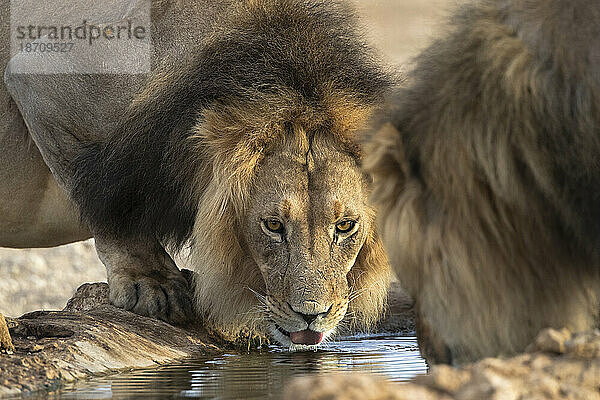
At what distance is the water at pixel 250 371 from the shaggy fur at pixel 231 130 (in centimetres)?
23

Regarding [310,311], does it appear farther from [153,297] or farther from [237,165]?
[153,297]

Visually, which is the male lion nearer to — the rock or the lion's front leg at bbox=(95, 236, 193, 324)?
the lion's front leg at bbox=(95, 236, 193, 324)

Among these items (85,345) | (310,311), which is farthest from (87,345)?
(310,311)

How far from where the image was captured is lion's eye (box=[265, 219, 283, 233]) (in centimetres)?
439

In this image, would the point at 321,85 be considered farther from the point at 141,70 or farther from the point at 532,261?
the point at 532,261

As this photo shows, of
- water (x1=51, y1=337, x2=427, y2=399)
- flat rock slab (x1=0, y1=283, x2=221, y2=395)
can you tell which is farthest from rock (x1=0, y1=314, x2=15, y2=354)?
water (x1=51, y1=337, x2=427, y2=399)

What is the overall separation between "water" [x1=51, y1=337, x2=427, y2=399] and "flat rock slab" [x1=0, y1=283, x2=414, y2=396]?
0.09 metres

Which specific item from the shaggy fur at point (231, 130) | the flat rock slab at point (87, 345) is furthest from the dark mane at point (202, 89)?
the flat rock slab at point (87, 345)

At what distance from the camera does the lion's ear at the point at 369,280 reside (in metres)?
4.80

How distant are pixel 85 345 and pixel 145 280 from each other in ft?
3.56

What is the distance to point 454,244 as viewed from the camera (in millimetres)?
2730

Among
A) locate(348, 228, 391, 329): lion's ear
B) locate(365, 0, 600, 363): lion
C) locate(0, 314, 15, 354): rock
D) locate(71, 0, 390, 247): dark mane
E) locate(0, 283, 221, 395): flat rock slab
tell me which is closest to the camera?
locate(365, 0, 600, 363): lion

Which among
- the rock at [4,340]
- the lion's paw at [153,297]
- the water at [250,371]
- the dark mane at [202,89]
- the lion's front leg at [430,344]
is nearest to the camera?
the lion's front leg at [430,344]

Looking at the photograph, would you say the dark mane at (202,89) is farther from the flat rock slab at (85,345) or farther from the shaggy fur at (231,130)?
the flat rock slab at (85,345)
